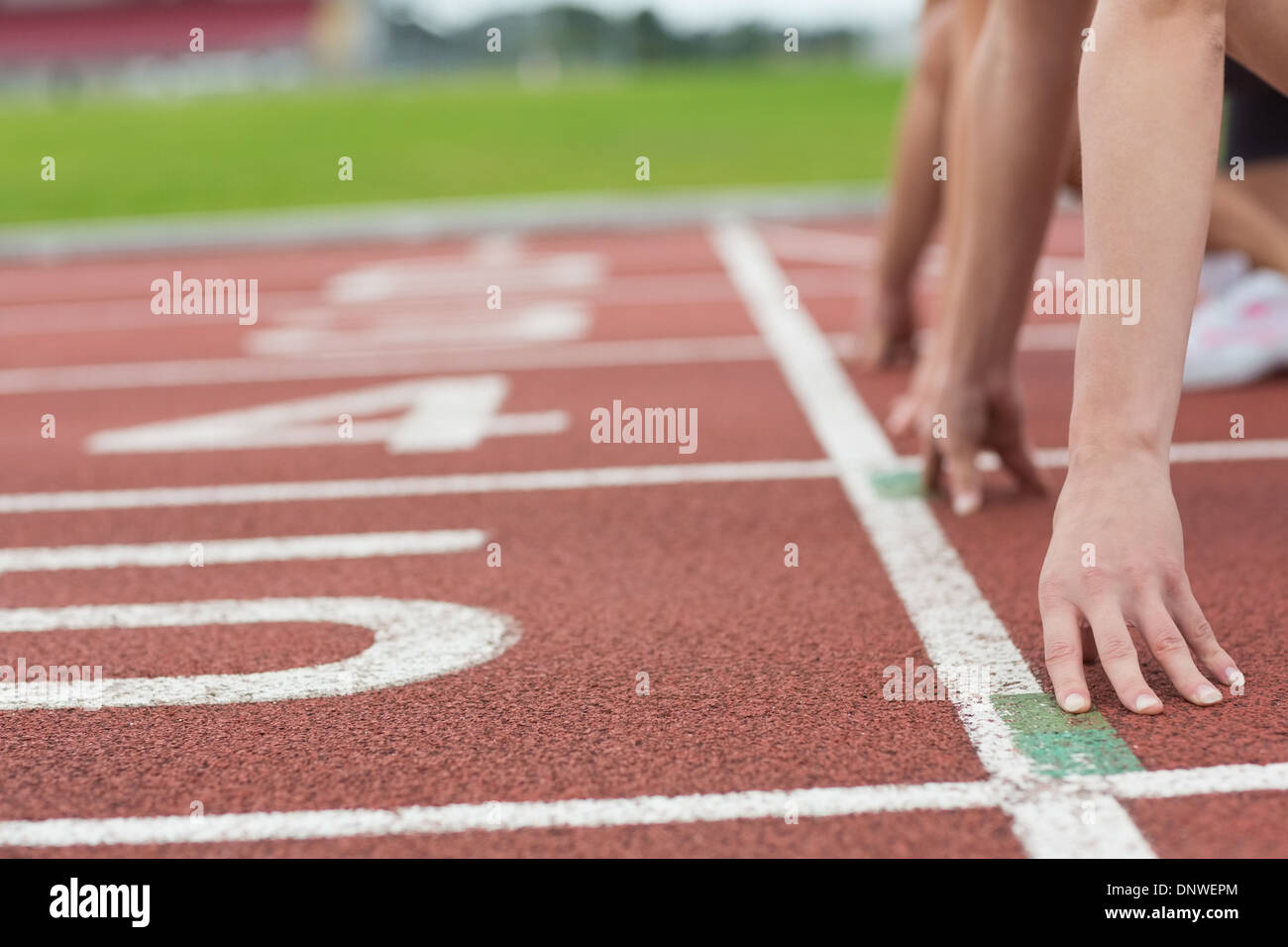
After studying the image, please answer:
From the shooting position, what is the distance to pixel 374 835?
1884 millimetres

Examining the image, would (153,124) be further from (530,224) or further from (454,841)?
(454,841)

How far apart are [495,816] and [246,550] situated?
174cm

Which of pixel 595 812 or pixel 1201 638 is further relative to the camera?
pixel 1201 638

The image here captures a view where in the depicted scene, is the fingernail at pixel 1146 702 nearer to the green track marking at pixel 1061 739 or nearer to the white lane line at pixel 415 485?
the green track marking at pixel 1061 739

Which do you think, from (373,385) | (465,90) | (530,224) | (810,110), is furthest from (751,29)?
(373,385)

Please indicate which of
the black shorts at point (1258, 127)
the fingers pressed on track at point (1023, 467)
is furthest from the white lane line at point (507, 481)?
the black shorts at point (1258, 127)

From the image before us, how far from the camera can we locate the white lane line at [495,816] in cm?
190

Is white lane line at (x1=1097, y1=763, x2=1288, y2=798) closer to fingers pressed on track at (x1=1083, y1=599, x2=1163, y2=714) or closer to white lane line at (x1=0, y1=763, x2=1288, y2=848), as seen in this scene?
white lane line at (x1=0, y1=763, x2=1288, y2=848)

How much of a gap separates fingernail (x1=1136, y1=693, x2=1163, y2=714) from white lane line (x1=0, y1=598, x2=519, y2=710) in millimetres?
1094

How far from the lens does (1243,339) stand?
16.2 ft

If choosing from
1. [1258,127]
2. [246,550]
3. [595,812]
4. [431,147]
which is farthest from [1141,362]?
[431,147]

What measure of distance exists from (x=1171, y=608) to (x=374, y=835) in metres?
1.18

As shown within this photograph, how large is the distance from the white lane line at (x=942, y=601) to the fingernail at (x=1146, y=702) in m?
0.20

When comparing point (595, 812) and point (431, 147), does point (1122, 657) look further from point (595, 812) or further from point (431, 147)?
point (431, 147)
